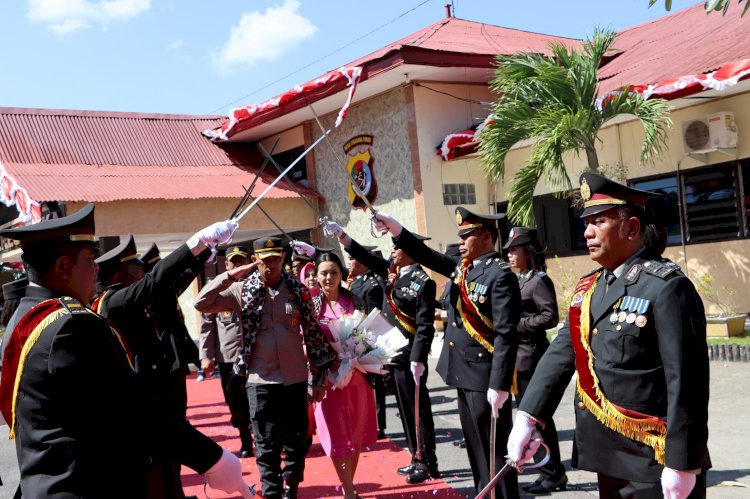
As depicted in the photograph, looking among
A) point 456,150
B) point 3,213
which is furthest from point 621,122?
point 3,213

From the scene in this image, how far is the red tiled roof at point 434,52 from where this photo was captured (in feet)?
48.6

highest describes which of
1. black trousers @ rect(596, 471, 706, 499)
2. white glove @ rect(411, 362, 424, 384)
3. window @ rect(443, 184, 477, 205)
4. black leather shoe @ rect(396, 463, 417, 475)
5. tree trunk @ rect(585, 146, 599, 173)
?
tree trunk @ rect(585, 146, 599, 173)

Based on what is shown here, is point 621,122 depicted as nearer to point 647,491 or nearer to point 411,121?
point 411,121

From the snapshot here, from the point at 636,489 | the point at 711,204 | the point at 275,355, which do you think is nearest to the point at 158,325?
the point at 275,355

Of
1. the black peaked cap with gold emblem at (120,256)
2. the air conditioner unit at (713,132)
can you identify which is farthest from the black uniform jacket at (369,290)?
the air conditioner unit at (713,132)

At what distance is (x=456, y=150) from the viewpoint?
51.4 feet

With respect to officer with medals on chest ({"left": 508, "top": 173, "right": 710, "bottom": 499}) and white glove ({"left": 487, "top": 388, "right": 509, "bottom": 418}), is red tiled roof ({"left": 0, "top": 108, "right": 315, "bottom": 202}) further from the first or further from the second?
officer with medals on chest ({"left": 508, "top": 173, "right": 710, "bottom": 499})

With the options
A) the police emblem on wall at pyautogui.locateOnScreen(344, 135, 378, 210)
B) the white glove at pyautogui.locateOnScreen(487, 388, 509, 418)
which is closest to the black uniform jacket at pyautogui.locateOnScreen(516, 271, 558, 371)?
the white glove at pyautogui.locateOnScreen(487, 388, 509, 418)

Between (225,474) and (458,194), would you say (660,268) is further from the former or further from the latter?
(458,194)

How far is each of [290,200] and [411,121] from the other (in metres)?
4.69

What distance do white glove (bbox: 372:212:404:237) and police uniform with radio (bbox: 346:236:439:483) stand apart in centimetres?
94

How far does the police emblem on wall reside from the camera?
1734 centimetres

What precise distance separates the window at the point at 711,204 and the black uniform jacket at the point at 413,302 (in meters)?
7.63

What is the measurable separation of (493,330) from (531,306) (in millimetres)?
1354
